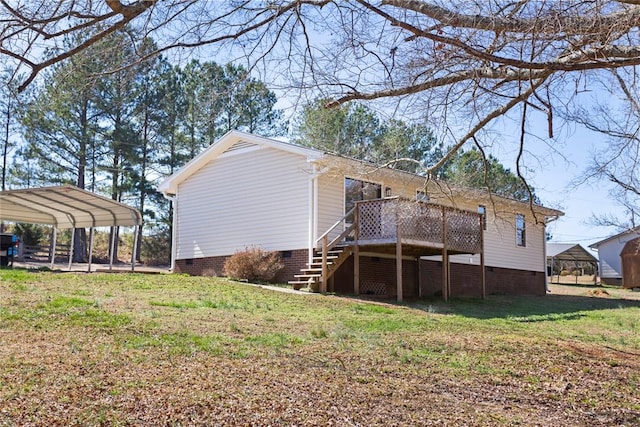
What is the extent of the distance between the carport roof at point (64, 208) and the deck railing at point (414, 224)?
696 cm

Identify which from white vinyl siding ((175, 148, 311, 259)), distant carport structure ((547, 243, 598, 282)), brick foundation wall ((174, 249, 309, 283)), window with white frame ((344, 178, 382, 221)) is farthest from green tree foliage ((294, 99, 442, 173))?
distant carport structure ((547, 243, 598, 282))

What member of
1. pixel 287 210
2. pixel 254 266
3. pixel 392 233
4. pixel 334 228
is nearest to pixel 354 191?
pixel 334 228

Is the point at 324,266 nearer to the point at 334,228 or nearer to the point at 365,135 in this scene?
the point at 334,228

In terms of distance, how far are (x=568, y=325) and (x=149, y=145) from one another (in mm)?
25422

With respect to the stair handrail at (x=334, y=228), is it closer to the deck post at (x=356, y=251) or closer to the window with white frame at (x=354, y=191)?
the deck post at (x=356, y=251)

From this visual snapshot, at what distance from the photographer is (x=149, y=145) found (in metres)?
34.4

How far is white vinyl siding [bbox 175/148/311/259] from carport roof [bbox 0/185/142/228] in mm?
2052

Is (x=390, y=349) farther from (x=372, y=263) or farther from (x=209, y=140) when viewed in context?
(x=209, y=140)

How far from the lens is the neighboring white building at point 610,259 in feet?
151

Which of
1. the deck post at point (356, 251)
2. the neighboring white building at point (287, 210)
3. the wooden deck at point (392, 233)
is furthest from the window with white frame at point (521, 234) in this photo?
the deck post at point (356, 251)

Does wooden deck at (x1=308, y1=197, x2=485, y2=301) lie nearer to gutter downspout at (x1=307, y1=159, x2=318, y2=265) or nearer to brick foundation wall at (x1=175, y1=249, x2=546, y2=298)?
gutter downspout at (x1=307, y1=159, x2=318, y2=265)

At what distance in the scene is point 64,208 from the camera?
20.3m

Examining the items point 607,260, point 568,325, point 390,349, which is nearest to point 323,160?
point 568,325

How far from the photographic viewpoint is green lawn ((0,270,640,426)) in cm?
580
